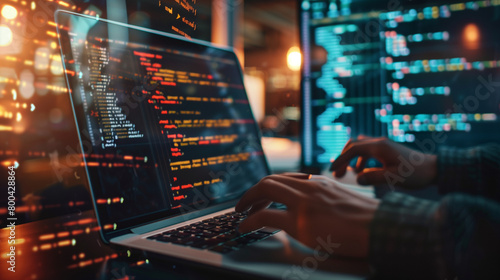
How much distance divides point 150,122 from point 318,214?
0.35m

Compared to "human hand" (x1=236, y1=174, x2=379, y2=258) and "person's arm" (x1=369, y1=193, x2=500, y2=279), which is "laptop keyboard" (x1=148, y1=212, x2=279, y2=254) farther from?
"person's arm" (x1=369, y1=193, x2=500, y2=279)

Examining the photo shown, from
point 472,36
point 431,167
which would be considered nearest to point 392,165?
point 431,167

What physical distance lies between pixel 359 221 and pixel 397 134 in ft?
2.43

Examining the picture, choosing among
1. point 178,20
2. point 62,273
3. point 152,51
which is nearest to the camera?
point 62,273

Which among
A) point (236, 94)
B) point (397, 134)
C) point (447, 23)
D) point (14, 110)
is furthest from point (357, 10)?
point (14, 110)

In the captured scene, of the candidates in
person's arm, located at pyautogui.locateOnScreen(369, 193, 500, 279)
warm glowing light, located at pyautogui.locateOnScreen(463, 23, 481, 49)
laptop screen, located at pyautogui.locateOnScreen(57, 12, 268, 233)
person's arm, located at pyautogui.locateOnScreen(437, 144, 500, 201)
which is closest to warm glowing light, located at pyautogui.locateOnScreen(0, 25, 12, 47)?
laptop screen, located at pyautogui.locateOnScreen(57, 12, 268, 233)

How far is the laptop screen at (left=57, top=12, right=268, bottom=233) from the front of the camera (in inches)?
21.4

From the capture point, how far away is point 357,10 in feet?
3.76

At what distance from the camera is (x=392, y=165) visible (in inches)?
35.4

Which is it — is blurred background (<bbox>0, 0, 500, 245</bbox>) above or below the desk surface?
above

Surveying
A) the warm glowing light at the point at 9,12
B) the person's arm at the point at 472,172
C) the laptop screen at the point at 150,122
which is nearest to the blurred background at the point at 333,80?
the warm glowing light at the point at 9,12

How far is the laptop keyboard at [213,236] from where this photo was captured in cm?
47

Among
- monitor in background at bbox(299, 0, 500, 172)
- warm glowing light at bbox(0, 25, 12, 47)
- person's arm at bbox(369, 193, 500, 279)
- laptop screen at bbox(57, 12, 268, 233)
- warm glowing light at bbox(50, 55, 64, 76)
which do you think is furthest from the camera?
monitor in background at bbox(299, 0, 500, 172)

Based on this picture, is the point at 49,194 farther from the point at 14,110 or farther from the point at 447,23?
the point at 447,23
